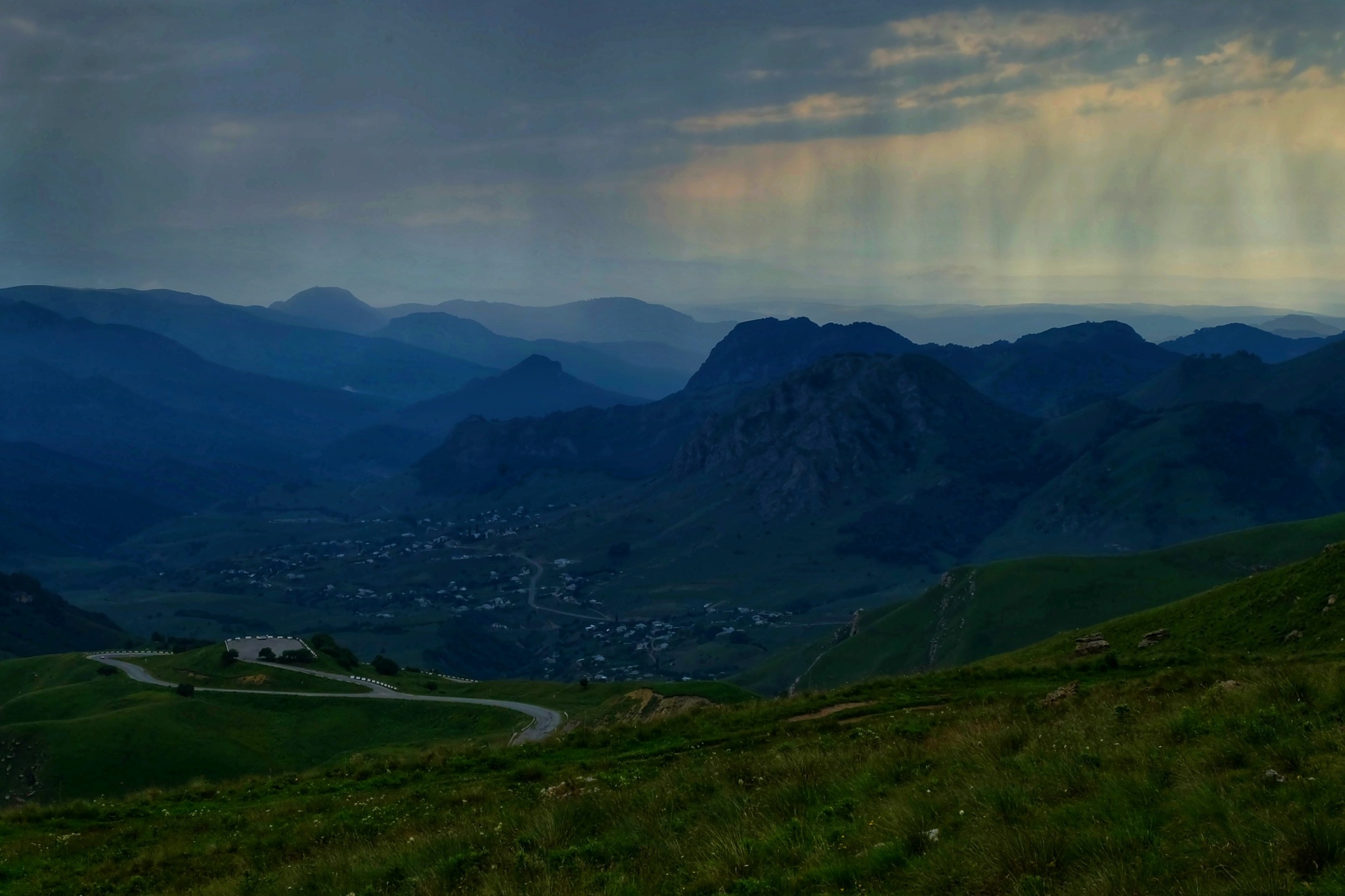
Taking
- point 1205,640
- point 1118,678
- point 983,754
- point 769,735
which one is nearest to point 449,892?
point 983,754

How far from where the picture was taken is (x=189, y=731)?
86438 millimetres

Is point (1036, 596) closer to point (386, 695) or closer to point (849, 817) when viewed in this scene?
point (386, 695)

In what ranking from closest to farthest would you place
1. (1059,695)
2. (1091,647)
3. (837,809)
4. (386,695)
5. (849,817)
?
(849,817) < (837,809) < (1059,695) < (1091,647) < (386,695)

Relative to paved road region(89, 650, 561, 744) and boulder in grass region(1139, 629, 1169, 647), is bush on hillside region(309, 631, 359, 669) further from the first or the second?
boulder in grass region(1139, 629, 1169, 647)

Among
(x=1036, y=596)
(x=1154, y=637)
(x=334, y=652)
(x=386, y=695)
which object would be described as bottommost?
(x=334, y=652)

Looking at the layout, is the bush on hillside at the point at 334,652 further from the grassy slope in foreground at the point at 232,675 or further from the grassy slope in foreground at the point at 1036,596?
the grassy slope in foreground at the point at 1036,596

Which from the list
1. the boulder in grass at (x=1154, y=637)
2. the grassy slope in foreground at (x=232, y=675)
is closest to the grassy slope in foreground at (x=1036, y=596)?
the grassy slope in foreground at (x=232, y=675)

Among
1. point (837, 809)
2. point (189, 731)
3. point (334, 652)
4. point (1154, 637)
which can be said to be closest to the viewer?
point (837, 809)

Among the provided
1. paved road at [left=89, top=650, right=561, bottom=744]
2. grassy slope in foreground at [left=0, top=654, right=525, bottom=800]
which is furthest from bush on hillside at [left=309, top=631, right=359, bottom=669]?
grassy slope in foreground at [left=0, top=654, right=525, bottom=800]

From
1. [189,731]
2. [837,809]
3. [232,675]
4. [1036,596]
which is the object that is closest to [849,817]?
[837,809]

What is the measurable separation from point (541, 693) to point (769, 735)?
254ft

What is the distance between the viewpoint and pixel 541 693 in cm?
10469

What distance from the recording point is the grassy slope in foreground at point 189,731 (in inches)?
3103

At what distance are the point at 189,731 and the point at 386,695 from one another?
21146 mm
